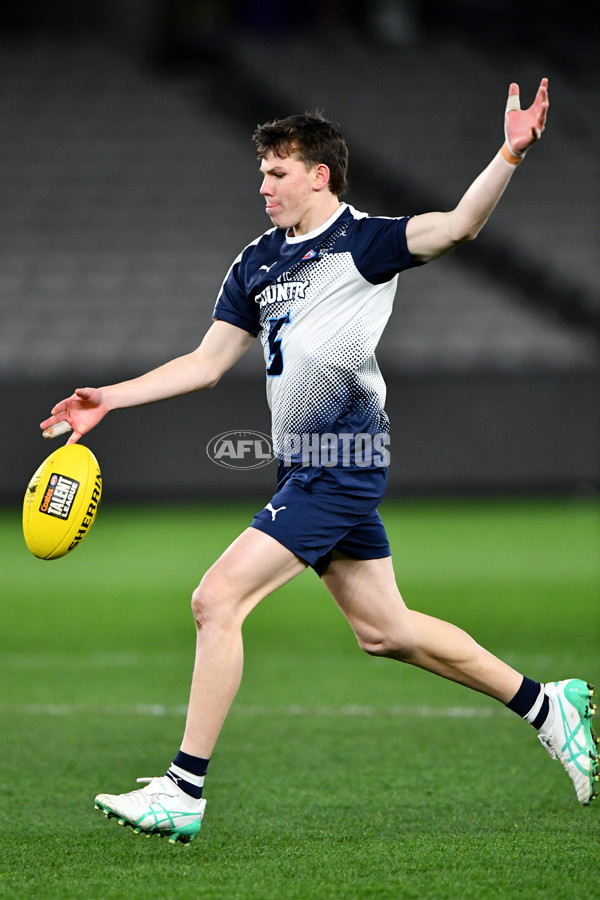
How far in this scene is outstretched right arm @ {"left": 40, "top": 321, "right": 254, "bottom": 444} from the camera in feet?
14.4

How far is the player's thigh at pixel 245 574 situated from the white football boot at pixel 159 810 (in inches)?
22.5

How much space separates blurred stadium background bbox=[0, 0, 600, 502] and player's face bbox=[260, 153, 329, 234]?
40.7 ft

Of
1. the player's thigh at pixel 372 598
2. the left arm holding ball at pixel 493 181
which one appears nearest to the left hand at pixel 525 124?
the left arm holding ball at pixel 493 181

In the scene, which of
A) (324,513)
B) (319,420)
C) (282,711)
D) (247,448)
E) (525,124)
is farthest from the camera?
(282,711)

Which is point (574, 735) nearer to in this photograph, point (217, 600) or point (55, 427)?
point (217, 600)

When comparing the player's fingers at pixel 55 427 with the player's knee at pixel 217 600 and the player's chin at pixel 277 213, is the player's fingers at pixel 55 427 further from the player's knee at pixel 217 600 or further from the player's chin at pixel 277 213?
the player's chin at pixel 277 213

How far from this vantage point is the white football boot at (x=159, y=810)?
3.92 metres

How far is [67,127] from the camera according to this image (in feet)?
77.0

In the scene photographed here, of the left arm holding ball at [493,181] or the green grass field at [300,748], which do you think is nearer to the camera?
the green grass field at [300,748]

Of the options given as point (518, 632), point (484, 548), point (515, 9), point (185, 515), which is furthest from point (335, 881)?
point (515, 9)

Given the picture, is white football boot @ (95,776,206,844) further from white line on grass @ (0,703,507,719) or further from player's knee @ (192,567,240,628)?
white line on grass @ (0,703,507,719)

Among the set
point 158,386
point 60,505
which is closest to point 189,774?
point 60,505

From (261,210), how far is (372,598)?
18169 millimetres

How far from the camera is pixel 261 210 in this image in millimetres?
21906
